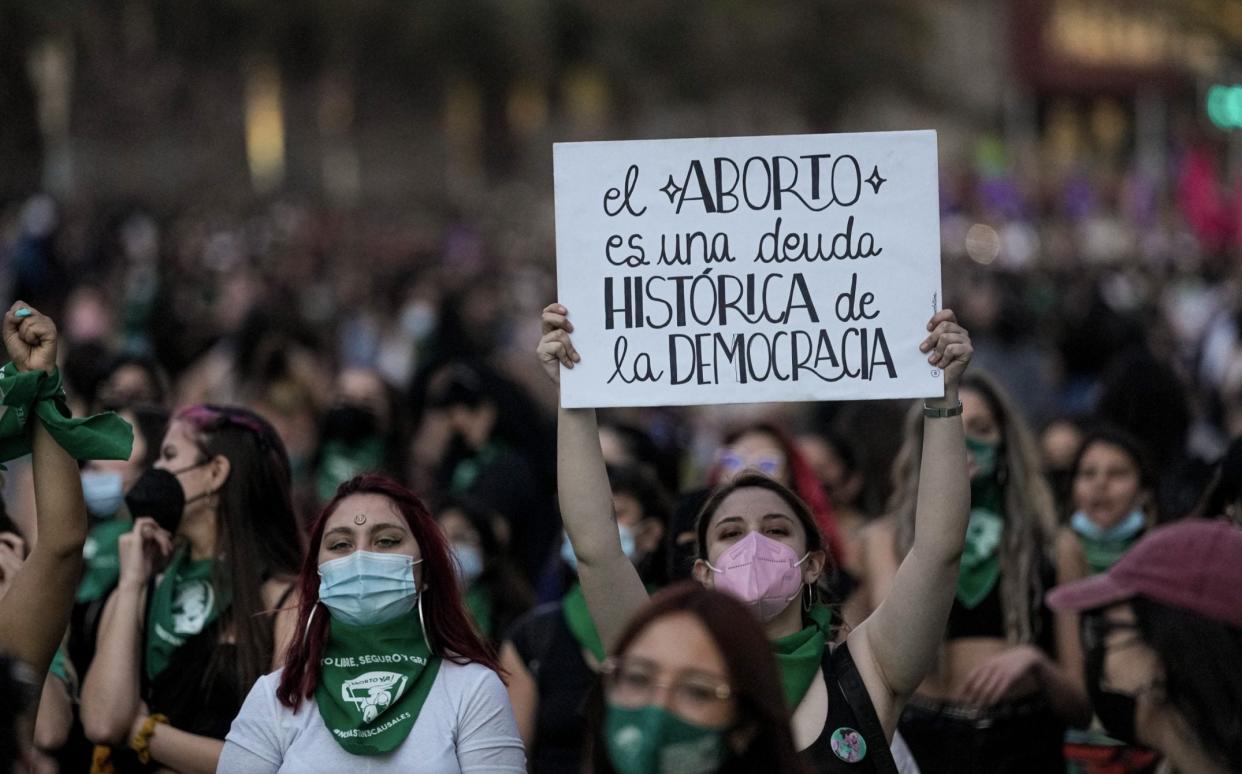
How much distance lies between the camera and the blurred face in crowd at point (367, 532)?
4922 millimetres

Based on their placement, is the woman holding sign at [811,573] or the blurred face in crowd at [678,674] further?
the woman holding sign at [811,573]

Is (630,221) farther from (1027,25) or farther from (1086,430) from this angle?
(1027,25)

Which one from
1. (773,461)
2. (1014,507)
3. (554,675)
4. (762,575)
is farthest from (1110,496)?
(762,575)

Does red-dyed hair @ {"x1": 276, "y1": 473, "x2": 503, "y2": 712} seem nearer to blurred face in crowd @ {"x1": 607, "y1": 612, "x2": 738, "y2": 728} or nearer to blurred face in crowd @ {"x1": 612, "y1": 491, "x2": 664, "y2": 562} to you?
blurred face in crowd @ {"x1": 607, "y1": 612, "x2": 738, "y2": 728}

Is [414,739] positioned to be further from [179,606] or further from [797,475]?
[797,475]

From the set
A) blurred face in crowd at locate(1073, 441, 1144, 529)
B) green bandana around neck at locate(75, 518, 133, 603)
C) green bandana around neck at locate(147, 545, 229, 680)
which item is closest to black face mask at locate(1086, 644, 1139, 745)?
blurred face in crowd at locate(1073, 441, 1144, 529)

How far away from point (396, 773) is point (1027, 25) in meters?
79.1

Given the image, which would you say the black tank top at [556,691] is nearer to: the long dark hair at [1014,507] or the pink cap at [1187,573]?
the long dark hair at [1014,507]

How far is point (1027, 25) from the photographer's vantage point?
80562 millimetres

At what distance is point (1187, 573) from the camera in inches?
168

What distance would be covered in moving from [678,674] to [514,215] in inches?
2242

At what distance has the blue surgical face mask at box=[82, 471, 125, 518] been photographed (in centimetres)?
675

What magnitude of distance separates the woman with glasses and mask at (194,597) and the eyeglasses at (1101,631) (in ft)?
6.72

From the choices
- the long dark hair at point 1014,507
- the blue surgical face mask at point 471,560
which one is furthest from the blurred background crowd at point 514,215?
the long dark hair at point 1014,507
